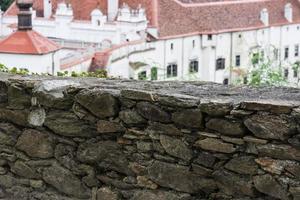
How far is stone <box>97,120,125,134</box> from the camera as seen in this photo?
4891 millimetres

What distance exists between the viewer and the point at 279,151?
428 cm

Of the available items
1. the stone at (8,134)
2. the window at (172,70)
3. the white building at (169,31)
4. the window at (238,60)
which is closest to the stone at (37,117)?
the stone at (8,134)

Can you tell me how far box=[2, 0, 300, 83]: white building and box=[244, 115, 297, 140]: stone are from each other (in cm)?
3885

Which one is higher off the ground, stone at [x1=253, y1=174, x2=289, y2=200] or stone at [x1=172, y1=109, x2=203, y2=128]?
stone at [x1=172, y1=109, x2=203, y2=128]

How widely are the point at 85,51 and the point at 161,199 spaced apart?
38.7 metres

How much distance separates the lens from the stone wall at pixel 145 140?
14.2ft

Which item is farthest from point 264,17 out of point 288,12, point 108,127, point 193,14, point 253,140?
point 253,140

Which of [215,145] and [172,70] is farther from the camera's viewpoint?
[172,70]

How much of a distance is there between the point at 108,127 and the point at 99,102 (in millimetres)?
142

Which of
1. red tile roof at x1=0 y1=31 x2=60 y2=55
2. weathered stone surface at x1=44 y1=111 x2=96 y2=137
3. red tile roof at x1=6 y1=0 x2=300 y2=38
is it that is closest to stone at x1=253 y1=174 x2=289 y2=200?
weathered stone surface at x1=44 y1=111 x2=96 y2=137

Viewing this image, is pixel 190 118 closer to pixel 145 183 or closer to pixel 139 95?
pixel 139 95

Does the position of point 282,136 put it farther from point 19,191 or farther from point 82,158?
point 19,191

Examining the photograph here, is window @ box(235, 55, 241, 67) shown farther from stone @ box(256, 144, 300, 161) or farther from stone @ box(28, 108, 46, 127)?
stone @ box(256, 144, 300, 161)

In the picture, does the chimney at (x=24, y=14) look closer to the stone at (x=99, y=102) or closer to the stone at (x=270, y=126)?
the stone at (x=99, y=102)
